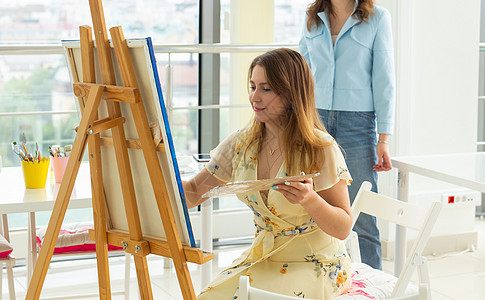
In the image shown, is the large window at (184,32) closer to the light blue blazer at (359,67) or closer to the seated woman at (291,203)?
the light blue blazer at (359,67)

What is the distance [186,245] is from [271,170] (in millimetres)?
346

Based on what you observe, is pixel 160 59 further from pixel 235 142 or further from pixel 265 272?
pixel 265 272

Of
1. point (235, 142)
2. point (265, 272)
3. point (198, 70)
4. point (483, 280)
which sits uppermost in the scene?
point (198, 70)

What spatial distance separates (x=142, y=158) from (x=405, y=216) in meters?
0.77

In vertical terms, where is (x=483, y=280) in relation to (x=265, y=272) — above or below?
below

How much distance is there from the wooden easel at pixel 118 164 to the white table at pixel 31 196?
41 centimetres

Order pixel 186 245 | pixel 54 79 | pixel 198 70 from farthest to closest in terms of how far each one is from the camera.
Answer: pixel 54 79
pixel 198 70
pixel 186 245

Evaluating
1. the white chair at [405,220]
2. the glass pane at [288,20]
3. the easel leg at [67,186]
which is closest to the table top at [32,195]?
the easel leg at [67,186]

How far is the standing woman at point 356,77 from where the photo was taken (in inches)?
105

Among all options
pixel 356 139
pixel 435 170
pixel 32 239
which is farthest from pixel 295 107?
pixel 32 239

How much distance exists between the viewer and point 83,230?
2523 millimetres

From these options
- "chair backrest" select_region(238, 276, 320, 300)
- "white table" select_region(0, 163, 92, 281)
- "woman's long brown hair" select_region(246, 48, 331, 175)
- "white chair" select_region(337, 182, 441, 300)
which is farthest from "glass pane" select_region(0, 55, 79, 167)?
"chair backrest" select_region(238, 276, 320, 300)

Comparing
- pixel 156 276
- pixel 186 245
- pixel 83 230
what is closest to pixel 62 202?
pixel 186 245

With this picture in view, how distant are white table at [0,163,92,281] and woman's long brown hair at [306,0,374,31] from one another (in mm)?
992
